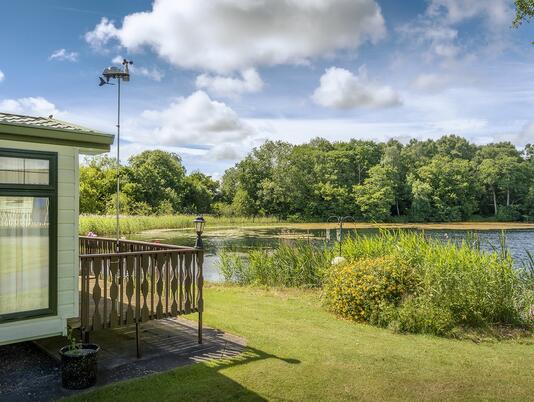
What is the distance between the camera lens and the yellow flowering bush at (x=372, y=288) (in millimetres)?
6539

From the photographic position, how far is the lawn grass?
153 inches

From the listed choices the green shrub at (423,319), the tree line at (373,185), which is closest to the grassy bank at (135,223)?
the tree line at (373,185)

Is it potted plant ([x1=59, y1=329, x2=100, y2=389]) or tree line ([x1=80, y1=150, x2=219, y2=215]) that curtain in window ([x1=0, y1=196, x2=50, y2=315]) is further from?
tree line ([x1=80, y1=150, x2=219, y2=215])

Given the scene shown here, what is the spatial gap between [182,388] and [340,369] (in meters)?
1.68

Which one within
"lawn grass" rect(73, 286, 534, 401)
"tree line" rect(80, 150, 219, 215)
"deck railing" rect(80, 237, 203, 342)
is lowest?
"lawn grass" rect(73, 286, 534, 401)

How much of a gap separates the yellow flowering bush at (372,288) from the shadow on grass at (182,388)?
2.86 m

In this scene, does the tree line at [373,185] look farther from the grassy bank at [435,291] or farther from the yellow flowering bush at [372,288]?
the yellow flowering bush at [372,288]

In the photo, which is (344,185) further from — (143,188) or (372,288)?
(372,288)

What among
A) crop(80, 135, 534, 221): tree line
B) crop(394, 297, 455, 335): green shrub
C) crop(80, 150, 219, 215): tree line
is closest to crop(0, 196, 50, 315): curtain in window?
crop(394, 297, 455, 335): green shrub

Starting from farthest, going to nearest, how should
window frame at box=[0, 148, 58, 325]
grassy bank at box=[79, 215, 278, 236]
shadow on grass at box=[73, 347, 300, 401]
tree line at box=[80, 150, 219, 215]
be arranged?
tree line at box=[80, 150, 219, 215] → grassy bank at box=[79, 215, 278, 236] → window frame at box=[0, 148, 58, 325] → shadow on grass at box=[73, 347, 300, 401]

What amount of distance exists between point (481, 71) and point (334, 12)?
483 cm

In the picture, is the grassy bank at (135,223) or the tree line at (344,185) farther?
the tree line at (344,185)

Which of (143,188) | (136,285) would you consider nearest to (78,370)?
(136,285)

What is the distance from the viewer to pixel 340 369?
4.50 metres
